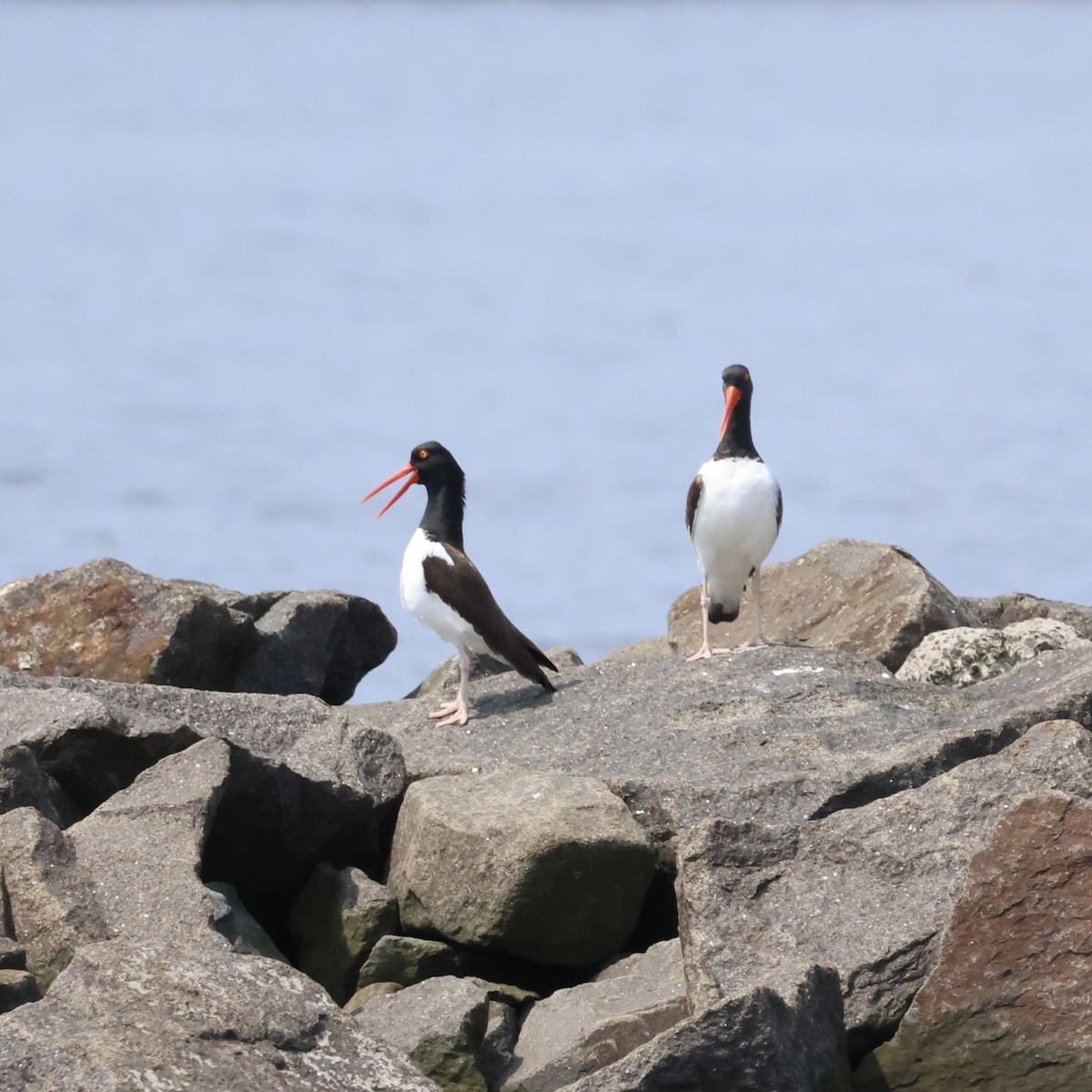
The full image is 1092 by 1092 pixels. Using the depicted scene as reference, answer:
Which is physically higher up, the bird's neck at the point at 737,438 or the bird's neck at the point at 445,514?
the bird's neck at the point at 737,438

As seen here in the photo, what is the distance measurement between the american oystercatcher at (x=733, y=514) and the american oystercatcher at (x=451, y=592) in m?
1.41

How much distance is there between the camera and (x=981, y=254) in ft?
169

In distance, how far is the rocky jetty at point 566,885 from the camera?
5.10 meters

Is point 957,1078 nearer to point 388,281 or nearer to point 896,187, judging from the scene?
point 388,281

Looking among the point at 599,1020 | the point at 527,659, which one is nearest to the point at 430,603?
the point at 527,659

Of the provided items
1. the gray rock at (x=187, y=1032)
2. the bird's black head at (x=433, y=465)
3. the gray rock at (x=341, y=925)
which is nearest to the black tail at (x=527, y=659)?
Answer: the bird's black head at (x=433, y=465)

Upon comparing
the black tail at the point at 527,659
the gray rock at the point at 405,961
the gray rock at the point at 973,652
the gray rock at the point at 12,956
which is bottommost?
the gray rock at the point at 12,956

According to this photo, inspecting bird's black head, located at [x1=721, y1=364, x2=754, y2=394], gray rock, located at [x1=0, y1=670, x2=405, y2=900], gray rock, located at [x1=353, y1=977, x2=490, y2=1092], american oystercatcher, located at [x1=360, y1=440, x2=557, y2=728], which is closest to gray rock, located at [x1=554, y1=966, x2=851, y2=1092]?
gray rock, located at [x1=353, y1=977, x2=490, y2=1092]

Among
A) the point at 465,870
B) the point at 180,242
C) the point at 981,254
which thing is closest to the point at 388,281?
the point at 180,242

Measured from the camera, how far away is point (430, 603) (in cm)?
943

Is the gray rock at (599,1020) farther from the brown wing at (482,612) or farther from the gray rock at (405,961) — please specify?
the brown wing at (482,612)

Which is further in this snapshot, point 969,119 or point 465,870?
point 969,119

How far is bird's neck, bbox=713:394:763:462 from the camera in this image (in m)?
10.7

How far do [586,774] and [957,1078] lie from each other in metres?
2.15
